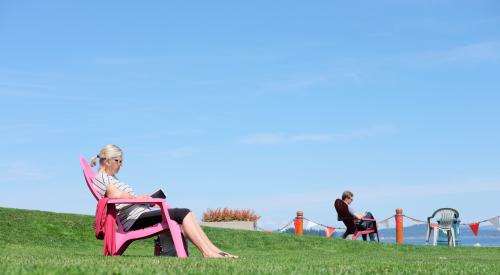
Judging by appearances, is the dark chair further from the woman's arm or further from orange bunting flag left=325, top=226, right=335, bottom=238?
the woman's arm

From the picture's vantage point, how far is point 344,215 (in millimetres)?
16812

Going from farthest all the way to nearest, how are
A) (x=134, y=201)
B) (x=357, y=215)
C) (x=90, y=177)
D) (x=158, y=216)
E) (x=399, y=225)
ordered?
1. (x=399, y=225)
2. (x=357, y=215)
3. (x=90, y=177)
4. (x=158, y=216)
5. (x=134, y=201)

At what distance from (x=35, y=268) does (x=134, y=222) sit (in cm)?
259

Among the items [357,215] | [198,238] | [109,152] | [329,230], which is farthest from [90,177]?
[329,230]

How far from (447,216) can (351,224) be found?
4.79 metres

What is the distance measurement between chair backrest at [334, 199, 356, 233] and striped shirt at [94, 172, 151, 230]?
9.83 m

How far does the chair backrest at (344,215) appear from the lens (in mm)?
16578

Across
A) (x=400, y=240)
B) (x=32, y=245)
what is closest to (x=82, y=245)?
(x=32, y=245)

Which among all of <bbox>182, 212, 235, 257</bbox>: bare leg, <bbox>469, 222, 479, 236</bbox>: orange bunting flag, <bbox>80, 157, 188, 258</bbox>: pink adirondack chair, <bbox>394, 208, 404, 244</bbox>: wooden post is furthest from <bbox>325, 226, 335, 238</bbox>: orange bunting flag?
<bbox>182, 212, 235, 257</bbox>: bare leg

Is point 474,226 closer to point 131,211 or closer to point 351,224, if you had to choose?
point 351,224

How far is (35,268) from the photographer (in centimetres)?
464

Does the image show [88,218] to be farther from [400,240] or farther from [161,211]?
[400,240]

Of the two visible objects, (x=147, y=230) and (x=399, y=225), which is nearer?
(x=147, y=230)

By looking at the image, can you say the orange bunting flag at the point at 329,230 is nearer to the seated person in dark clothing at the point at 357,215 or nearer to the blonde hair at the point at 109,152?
the seated person in dark clothing at the point at 357,215
